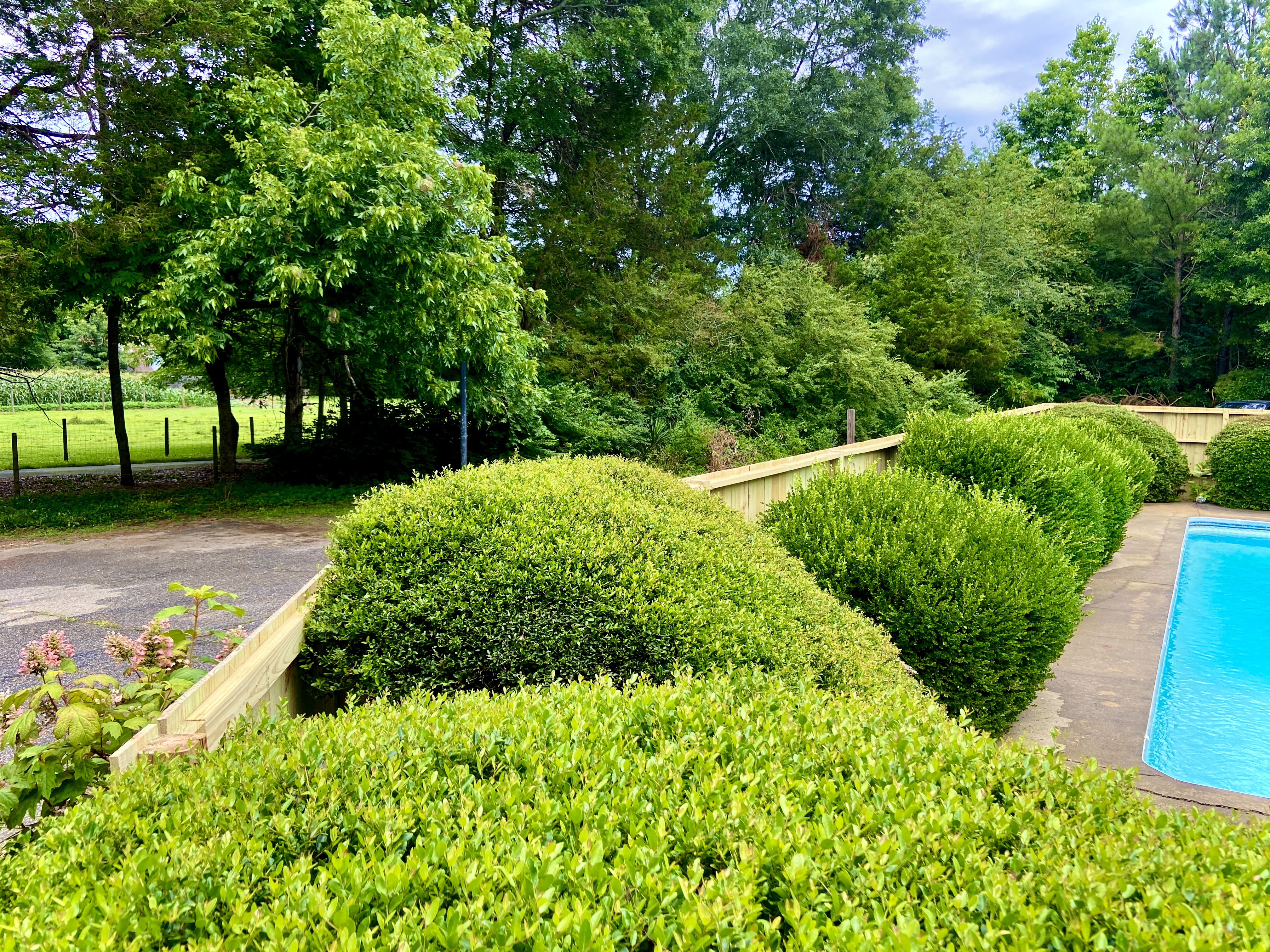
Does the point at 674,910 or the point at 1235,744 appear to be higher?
the point at 674,910

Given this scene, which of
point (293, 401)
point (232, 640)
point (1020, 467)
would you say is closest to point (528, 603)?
point (232, 640)

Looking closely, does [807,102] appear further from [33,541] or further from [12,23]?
[33,541]

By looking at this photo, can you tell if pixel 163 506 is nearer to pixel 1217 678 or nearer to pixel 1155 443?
pixel 1217 678

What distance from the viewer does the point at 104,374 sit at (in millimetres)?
42188

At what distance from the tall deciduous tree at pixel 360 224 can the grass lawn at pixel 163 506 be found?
258 centimetres

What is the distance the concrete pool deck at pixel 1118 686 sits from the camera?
446 centimetres

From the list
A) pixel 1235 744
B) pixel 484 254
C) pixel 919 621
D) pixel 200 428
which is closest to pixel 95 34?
pixel 484 254

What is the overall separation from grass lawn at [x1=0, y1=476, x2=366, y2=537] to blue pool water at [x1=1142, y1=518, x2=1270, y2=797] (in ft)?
35.0

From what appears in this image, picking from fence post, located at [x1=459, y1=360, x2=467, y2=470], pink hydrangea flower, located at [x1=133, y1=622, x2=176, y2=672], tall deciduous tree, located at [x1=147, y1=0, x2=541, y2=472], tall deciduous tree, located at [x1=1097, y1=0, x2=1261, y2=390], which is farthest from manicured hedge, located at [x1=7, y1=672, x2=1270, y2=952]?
tall deciduous tree, located at [x1=1097, y1=0, x2=1261, y2=390]

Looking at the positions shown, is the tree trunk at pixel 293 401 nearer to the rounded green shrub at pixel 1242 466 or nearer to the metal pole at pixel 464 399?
the metal pole at pixel 464 399

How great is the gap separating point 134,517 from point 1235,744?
1332 cm

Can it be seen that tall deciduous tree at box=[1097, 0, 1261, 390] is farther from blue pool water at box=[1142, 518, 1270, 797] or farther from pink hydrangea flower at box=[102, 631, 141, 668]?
pink hydrangea flower at box=[102, 631, 141, 668]

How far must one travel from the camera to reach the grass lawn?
11109 mm

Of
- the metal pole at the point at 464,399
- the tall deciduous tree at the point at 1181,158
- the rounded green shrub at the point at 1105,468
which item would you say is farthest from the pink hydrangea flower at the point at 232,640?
the tall deciduous tree at the point at 1181,158
